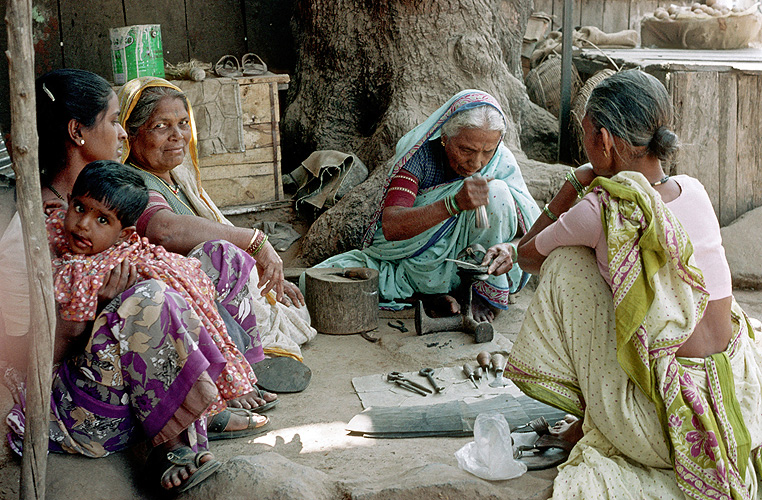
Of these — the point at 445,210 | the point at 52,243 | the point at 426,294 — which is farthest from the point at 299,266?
the point at 52,243

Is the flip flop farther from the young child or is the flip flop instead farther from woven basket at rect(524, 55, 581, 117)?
woven basket at rect(524, 55, 581, 117)

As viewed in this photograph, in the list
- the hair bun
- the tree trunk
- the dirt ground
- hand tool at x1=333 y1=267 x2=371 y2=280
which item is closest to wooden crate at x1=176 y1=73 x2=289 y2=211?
the tree trunk

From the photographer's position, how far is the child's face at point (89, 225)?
2418 mm

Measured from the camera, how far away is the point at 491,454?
100 inches

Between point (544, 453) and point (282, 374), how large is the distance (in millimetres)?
1306

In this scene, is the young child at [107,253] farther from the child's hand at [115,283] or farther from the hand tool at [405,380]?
the hand tool at [405,380]

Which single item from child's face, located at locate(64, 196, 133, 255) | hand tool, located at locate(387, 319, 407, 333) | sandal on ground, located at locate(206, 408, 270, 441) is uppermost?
child's face, located at locate(64, 196, 133, 255)

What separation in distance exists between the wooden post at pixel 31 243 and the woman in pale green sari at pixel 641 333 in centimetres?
149

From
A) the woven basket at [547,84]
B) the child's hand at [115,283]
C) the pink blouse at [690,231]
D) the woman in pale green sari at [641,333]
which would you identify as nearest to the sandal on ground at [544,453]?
the woman in pale green sari at [641,333]

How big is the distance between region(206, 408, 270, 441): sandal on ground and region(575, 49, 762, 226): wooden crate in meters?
3.71

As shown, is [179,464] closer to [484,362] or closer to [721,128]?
[484,362]

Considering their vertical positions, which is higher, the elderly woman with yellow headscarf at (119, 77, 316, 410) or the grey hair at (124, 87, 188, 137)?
the grey hair at (124, 87, 188, 137)

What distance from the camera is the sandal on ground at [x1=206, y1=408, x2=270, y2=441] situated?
9.49ft

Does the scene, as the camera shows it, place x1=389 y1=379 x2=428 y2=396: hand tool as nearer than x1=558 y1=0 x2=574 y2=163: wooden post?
Yes
